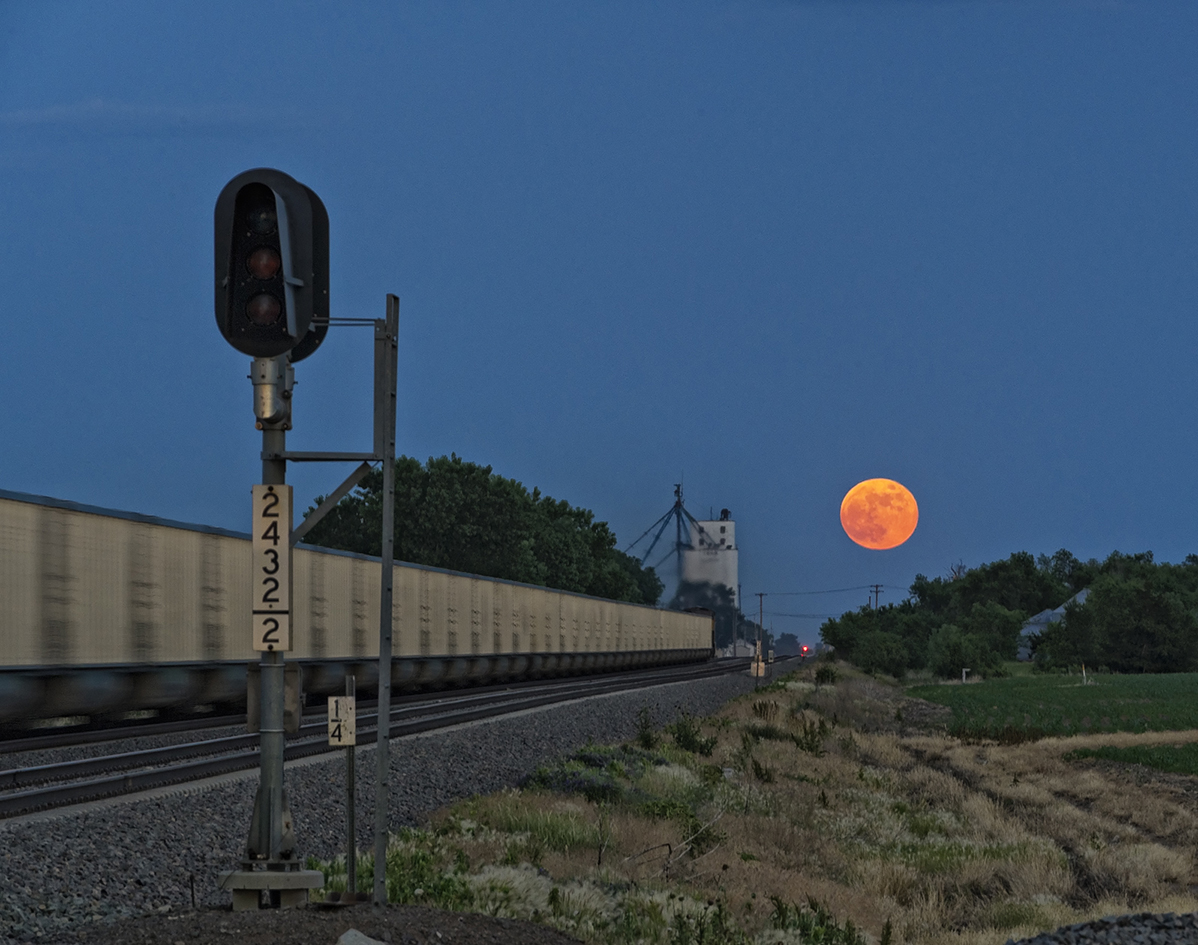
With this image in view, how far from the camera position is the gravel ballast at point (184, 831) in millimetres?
8312

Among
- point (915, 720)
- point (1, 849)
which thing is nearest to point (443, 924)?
point (1, 849)

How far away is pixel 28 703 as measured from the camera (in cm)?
1645

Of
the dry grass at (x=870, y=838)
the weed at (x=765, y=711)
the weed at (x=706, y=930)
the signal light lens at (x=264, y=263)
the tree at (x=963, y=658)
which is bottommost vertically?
the tree at (x=963, y=658)

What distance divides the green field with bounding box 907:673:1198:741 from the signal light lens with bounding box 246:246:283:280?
32.9 m

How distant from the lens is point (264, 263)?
6.83m

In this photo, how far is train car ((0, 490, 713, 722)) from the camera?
A: 1630 centimetres

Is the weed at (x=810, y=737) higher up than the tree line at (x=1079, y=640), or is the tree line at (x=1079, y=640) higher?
the weed at (x=810, y=737)

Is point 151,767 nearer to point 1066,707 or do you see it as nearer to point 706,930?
point 706,930

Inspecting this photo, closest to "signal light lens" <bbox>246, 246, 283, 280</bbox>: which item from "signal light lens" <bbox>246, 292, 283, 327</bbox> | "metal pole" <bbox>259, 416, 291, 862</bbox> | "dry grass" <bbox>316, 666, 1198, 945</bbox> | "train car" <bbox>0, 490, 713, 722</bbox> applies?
"signal light lens" <bbox>246, 292, 283, 327</bbox>

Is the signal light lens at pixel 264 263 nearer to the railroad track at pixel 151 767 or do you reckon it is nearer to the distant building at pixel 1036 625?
the railroad track at pixel 151 767

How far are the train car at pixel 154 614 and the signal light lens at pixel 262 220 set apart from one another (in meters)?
9.77

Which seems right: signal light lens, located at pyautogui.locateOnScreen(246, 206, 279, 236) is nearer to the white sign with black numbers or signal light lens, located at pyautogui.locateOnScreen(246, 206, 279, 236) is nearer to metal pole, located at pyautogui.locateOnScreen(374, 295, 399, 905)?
metal pole, located at pyautogui.locateOnScreen(374, 295, 399, 905)

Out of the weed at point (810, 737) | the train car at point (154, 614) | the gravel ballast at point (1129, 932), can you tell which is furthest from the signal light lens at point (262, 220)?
the weed at point (810, 737)

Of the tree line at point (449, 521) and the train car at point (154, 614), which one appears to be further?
the tree line at point (449, 521)
